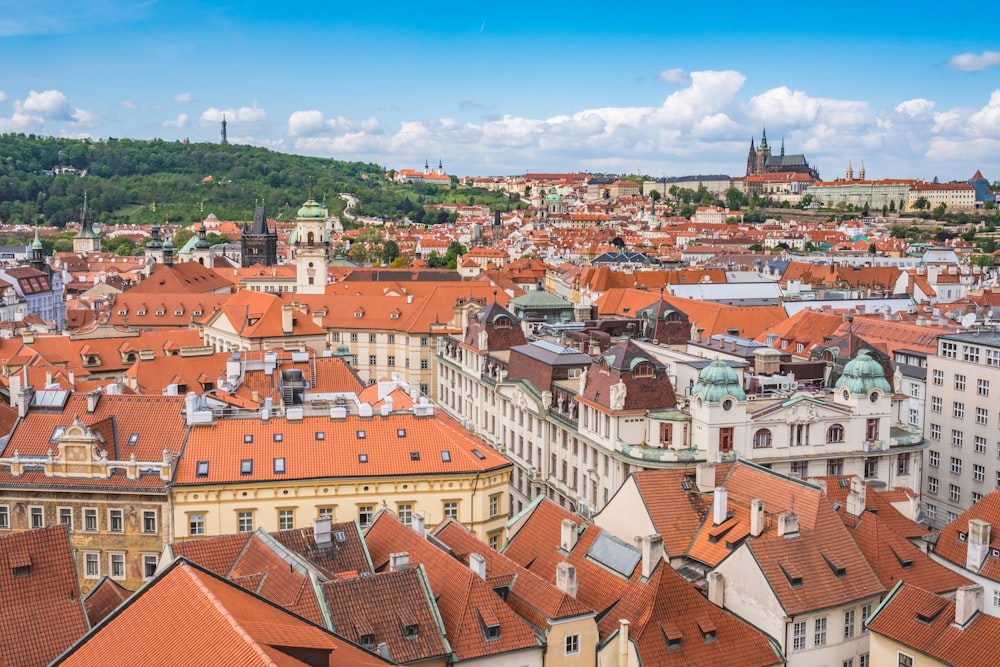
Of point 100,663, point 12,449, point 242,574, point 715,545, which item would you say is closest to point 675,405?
point 715,545

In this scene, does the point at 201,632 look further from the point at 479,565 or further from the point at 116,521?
the point at 116,521

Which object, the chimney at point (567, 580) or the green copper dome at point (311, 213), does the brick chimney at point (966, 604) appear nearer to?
the chimney at point (567, 580)

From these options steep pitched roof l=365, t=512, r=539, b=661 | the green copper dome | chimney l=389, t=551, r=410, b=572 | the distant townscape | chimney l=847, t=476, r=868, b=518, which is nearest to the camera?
the distant townscape

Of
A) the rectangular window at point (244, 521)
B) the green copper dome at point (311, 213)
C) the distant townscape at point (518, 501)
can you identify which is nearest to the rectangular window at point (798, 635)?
the distant townscape at point (518, 501)

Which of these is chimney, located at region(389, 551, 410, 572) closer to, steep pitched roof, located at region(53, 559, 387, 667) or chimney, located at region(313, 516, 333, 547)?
chimney, located at region(313, 516, 333, 547)

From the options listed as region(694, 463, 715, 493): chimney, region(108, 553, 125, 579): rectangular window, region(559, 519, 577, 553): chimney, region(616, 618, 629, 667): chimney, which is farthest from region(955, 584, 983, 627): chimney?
region(108, 553, 125, 579): rectangular window

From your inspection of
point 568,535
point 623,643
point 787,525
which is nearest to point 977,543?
point 787,525

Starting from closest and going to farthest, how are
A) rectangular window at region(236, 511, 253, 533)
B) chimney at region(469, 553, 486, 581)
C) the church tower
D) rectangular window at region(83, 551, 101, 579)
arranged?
chimney at region(469, 553, 486, 581)
rectangular window at region(83, 551, 101, 579)
rectangular window at region(236, 511, 253, 533)
the church tower
